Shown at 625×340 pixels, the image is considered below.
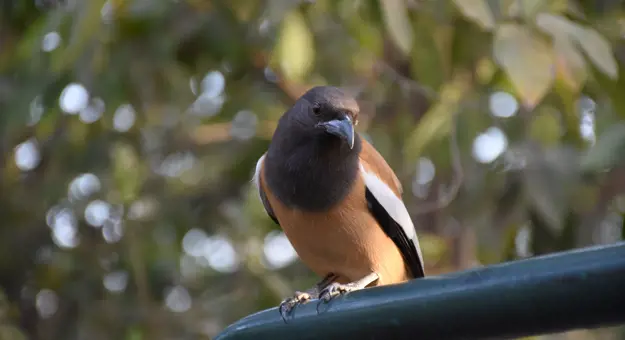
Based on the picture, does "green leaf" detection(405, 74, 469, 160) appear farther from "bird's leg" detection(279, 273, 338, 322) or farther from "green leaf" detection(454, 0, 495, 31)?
"green leaf" detection(454, 0, 495, 31)

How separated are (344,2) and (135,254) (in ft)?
7.45

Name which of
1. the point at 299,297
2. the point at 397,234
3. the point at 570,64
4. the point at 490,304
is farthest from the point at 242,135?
the point at 490,304

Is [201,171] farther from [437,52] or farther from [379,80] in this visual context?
[437,52]

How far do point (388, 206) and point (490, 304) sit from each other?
62.1 inches

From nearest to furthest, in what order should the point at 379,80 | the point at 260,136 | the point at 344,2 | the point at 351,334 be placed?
the point at 351,334
the point at 344,2
the point at 260,136
the point at 379,80

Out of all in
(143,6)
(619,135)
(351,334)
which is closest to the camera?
(351,334)

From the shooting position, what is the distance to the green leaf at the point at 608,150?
3213 mm

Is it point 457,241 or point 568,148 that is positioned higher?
point 568,148

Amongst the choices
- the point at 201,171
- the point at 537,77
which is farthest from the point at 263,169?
the point at 201,171

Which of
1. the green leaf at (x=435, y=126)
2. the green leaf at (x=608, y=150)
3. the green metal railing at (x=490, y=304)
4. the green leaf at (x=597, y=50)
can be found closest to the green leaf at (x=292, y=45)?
the green leaf at (x=435, y=126)

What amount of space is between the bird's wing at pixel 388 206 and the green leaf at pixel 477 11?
0.59 metres

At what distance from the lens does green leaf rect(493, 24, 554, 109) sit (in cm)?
276

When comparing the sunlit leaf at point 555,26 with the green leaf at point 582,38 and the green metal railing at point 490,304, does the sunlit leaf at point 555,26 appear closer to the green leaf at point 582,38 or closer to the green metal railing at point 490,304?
the green leaf at point 582,38

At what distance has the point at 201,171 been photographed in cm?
549
